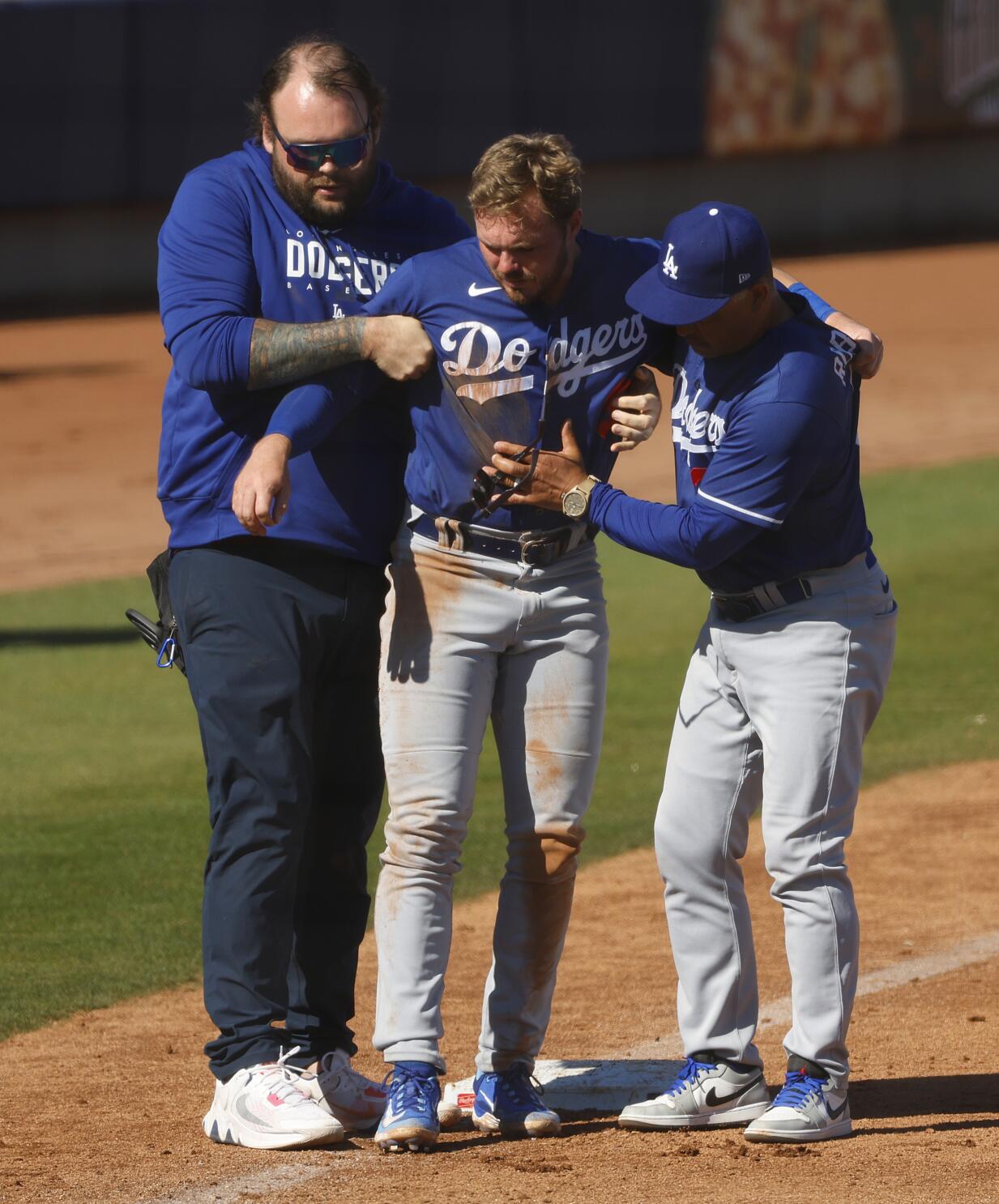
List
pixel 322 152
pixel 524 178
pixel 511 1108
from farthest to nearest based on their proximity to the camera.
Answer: pixel 511 1108 → pixel 322 152 → pixel 524 178

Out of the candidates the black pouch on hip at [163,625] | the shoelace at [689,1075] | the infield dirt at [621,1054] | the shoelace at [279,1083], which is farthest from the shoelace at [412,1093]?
the black pouch on hip at [163,625]

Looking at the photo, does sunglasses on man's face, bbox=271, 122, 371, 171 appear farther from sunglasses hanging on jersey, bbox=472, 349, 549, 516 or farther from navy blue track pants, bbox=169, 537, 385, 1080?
navy blue track pants, bbox=169, 537, 385, 1080

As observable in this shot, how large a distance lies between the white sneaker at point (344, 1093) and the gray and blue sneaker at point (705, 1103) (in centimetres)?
58

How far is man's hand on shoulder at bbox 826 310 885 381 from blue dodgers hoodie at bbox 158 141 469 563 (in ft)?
3.44

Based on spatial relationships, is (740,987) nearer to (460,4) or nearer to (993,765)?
(993,765)

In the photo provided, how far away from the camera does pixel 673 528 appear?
3988 millimetres

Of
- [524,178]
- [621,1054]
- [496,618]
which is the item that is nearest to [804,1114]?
[621,1054]

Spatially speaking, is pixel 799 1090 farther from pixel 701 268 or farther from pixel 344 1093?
pixel 701 268

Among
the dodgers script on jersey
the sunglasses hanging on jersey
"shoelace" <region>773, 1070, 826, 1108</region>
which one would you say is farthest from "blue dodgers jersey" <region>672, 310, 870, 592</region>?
"shoelace" <region>773, 1070, 826, 1108</region>

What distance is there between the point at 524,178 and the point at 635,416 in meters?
0.58

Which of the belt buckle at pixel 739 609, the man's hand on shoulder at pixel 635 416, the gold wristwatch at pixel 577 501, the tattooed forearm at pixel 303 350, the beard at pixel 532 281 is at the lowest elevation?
the belt buckle at pixel 739 609

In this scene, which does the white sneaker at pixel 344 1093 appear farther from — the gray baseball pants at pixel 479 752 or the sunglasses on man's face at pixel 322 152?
the sunglasses on man's face at pixel 322 152

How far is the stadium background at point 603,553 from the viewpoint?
438cm

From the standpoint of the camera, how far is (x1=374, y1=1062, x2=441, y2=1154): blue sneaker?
404cm
